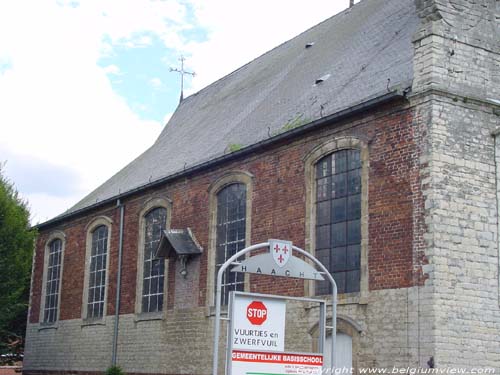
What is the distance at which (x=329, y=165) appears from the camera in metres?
18.3

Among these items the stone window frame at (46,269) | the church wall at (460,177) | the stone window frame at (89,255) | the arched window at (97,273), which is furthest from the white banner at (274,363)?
the stone window frame at (46,269)

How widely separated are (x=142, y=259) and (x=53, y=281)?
24.0ft

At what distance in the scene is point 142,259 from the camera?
2525 cm

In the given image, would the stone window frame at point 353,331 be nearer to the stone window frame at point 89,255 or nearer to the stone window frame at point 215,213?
the stone window frame at point 215,213

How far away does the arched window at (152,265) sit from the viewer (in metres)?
24.2

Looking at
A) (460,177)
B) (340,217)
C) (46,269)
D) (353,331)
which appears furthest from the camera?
(46,269)

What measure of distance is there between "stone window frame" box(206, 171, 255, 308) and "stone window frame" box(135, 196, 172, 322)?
222 cm

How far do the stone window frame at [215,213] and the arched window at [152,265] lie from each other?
8.54 ft

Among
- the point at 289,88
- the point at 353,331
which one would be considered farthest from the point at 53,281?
the point at 353,331

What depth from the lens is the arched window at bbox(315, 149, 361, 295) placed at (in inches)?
685

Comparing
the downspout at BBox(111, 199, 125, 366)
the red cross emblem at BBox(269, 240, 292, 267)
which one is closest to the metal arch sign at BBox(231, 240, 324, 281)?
the red cross emblem at BBox(269, 240, 292, 267)

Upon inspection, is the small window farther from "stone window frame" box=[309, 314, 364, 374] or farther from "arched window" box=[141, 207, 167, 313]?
"stone window frame" box=[309, 314, 364, 374]

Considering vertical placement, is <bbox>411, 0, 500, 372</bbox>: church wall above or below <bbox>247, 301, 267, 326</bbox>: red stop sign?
above

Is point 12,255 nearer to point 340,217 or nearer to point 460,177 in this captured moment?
point 340,217
